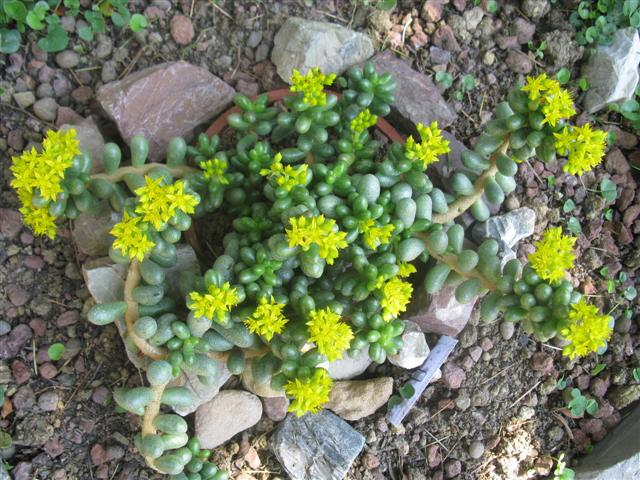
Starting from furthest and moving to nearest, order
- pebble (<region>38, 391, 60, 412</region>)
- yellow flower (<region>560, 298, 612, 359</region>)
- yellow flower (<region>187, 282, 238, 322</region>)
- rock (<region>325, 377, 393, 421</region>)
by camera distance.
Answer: rock (<region>325, 377, 393, 421</region>)
pebble (<region>38, 391, 60, 412</region>)
yellow flower (<region>187, 282, 238, 322</region>)
yellow flower (<region>560, 298, 612, 359</region>)

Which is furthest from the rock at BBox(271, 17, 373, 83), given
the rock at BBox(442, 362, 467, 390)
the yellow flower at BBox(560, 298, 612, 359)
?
the yellow flower at BBox(560, 298, 612, 359)

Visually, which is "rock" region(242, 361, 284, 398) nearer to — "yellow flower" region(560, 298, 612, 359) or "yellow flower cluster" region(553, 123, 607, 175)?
"yellow flower" region(560, 298, 612, 359)

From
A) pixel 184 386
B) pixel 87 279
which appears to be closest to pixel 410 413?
pixel 184 386

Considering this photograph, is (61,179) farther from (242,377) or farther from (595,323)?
(595,323)

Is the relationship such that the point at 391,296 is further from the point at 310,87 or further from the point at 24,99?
the point at 24,99

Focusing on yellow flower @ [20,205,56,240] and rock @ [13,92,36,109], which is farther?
rock @ [13,92,36,109]
